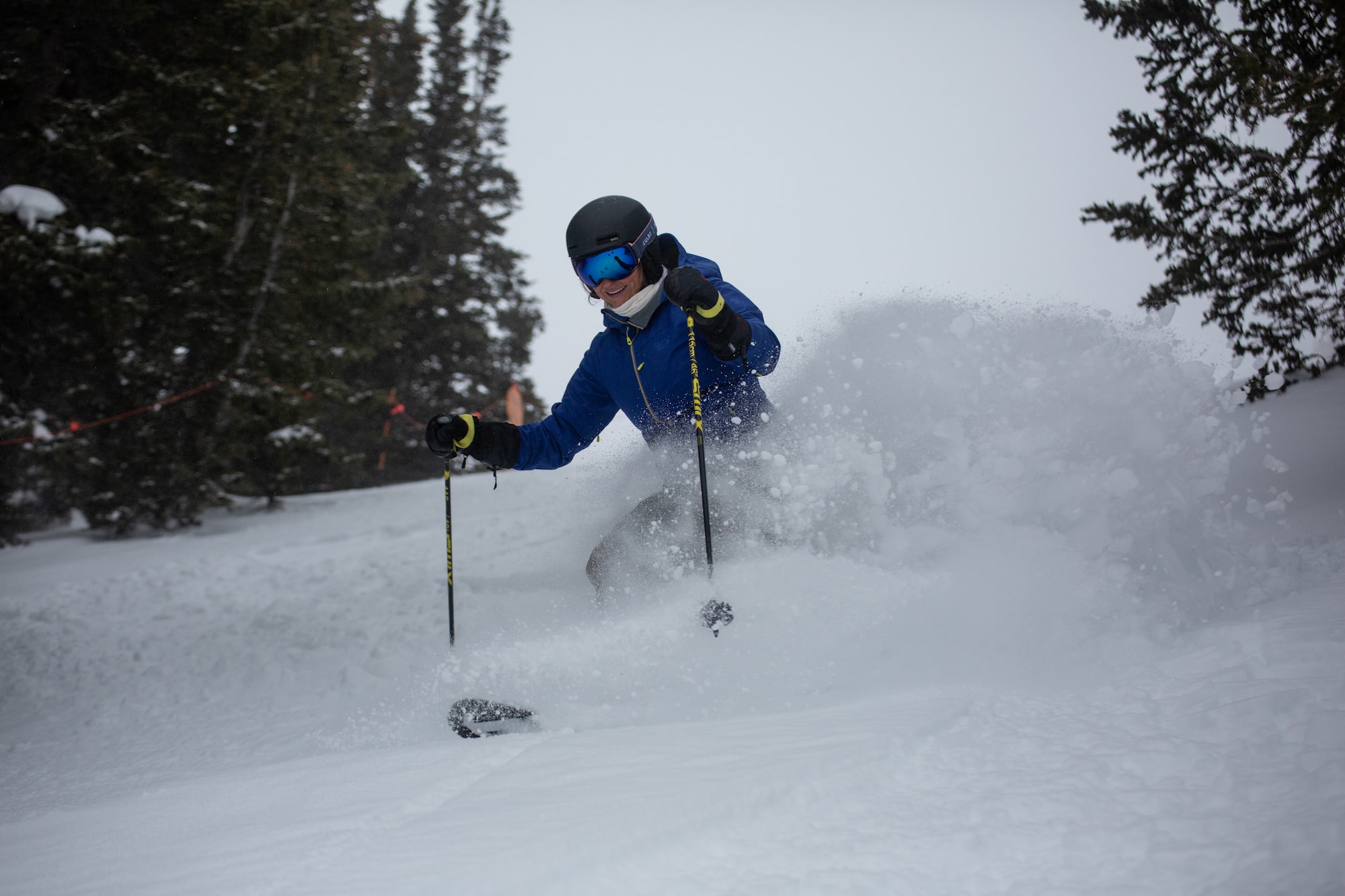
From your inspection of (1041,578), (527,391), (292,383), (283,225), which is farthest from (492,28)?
(1041,578)

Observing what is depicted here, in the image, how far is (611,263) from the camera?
4.07m

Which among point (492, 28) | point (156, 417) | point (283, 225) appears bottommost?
point (156, 417)

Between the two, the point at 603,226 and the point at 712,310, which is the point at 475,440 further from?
the point at 712,310

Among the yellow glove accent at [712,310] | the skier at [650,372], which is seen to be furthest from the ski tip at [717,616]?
the yellow glove accent at [712,310]

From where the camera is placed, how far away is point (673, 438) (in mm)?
4418

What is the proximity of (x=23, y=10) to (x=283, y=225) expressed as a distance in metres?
3.84

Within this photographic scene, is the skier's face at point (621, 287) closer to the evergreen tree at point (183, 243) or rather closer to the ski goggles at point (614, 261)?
the ski goggles at point (614, 261)

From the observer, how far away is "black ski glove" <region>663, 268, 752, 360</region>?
3701mm

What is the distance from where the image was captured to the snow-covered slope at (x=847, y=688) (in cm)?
163

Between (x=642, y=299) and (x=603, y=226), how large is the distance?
424 mm

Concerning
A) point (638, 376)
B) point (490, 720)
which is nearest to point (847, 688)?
point (490, 720)

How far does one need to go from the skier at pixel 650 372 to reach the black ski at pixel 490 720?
117 cm

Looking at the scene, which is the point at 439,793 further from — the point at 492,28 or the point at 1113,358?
the point at 492,28

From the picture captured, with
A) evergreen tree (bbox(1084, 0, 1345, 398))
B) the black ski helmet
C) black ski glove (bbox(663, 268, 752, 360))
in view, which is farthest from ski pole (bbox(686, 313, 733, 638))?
evergreen tree (bbox(1084, 0, 1345, 398))
